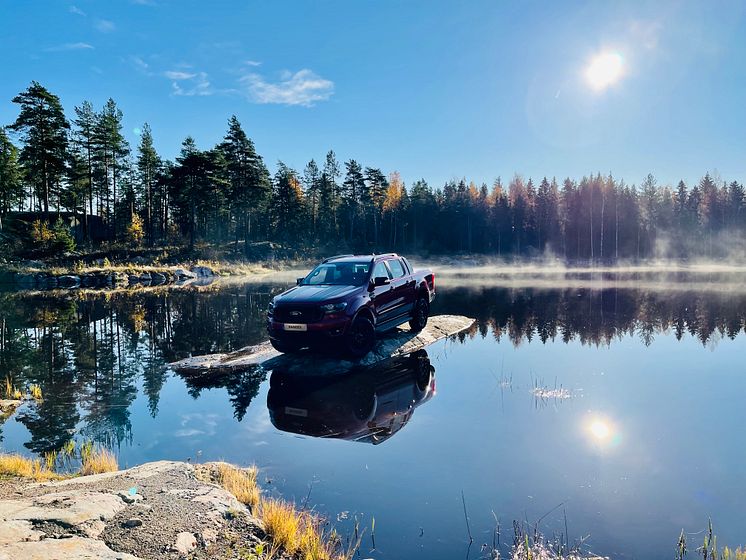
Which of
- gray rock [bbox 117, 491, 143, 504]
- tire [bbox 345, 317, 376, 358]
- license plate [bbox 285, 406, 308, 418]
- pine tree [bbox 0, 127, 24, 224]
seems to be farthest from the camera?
pine tree [bbox 0, 127, 24, 224]

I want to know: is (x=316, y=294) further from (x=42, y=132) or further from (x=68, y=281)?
(x=42, y=132)

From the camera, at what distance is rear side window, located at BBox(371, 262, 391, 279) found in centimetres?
1167

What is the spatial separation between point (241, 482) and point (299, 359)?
→ 5.82 m

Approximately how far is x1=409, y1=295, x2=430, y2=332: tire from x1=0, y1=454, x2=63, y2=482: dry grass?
31.5 feet

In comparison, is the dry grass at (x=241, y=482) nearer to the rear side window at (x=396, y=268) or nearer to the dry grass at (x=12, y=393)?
the dry grass at (x=12, y=393)

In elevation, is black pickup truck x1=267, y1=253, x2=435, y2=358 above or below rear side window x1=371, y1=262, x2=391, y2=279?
below

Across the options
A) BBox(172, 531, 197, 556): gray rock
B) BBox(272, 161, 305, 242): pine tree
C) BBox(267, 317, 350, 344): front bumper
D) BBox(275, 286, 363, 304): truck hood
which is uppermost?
BBox(272, 161, 305, 242): pine tree

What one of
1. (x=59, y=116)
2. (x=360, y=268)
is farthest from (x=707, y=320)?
(x=59, y=116)

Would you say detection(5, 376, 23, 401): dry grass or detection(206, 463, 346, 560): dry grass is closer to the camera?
detection(206, 463, 346, 560): dry grass

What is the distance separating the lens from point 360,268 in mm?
11836

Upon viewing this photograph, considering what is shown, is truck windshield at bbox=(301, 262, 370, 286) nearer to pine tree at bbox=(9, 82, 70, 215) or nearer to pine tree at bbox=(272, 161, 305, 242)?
pine tree at bbox=(9, 82, 70, 215)

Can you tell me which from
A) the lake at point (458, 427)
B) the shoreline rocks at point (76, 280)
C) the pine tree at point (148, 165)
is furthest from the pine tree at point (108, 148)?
the lake at point (458, 427)

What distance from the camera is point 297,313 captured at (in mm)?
10211

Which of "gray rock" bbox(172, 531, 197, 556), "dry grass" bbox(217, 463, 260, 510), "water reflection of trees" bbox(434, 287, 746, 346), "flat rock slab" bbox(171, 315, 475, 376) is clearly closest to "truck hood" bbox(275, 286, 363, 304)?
"flat rock slab" bbox(171, 315, 475, 376)
